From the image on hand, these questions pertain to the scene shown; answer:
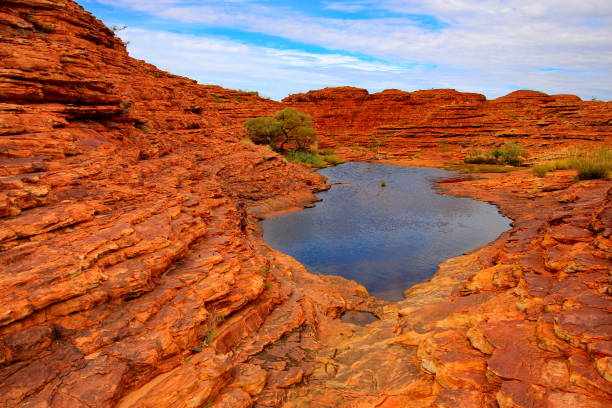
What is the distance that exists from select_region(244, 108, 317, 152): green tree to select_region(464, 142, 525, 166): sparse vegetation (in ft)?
67.7

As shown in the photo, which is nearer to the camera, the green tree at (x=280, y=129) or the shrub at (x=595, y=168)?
the shrub at (x=595, y=168)

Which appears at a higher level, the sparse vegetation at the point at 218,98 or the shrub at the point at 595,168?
the sparse vegetation at the point at 218,98

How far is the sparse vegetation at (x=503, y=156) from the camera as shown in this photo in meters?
41.8

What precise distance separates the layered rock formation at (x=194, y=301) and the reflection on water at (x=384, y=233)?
4.81 ft

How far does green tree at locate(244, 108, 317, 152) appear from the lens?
39469 mm

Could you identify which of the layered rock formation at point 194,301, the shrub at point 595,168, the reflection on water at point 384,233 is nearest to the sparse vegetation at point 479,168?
the reflection on water at point 384,233

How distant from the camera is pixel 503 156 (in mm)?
42312

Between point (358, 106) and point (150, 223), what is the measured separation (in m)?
66.4

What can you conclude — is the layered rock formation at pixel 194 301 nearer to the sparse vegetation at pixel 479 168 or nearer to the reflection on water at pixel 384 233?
the reflection on water at pixel 384 233

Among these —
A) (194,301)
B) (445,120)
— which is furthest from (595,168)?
(445,120)

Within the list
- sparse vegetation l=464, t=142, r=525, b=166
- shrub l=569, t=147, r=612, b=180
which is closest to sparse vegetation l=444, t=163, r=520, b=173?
sparse vegetation l=464, t=142, r=525, b=166

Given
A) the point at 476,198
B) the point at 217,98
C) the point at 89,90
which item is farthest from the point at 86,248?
the point at 217,98

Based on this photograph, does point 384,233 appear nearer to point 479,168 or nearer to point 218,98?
point 479,168

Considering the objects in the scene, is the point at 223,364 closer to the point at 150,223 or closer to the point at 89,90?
the point at 150,223
